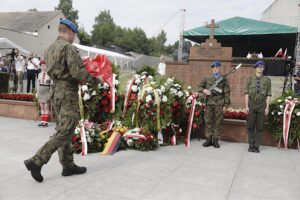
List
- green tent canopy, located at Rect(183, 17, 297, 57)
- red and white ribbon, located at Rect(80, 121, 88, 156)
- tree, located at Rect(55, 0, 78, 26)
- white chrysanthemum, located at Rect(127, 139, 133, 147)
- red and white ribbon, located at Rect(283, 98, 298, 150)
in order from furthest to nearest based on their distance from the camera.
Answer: tree, located at Rect(55, 0, 78, 26)
green tent canopy, located at Rect(183, 17, 297, 57)
red and white ribbon, located at Rect(283, 98, 298, 150)
white chrysanthemum, located at Rect(127, 139, 133, 147)
red and white ribbon, located at Rect(80, 121, 88, 156)

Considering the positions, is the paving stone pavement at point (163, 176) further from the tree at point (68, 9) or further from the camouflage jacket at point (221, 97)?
the tree at point (68, 9)

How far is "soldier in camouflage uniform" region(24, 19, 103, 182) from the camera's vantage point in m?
4.40

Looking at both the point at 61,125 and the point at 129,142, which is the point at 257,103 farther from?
the point at 61,125

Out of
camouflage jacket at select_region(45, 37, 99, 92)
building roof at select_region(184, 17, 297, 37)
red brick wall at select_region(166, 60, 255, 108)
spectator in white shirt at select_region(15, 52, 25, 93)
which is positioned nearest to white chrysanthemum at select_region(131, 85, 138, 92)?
camouflage jacket at select_region(45, 37, 99, 92)

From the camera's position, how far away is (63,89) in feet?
15.0

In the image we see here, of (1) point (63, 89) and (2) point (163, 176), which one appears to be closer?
(1) point (63, 89)

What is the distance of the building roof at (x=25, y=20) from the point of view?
46.2m

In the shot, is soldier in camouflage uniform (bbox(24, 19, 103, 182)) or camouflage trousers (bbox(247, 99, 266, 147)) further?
camouflage trousers (bbox(247, 99, 266, 147))

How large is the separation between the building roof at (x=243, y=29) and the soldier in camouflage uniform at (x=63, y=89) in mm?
19598

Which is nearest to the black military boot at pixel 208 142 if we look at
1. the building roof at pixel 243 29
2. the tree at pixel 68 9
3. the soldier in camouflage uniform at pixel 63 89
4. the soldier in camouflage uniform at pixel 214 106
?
the soldier in camouflage uniform at pixel 214 106

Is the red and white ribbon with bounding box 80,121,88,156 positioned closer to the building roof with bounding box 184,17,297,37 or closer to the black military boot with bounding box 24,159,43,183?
the black military boot with bounding box 24,159,43,183

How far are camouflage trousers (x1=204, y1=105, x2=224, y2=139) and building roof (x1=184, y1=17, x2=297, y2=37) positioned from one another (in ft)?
54.3

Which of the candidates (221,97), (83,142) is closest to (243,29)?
(221,97)

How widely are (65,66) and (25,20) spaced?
1876 inches
